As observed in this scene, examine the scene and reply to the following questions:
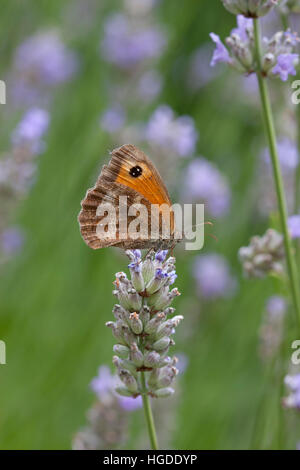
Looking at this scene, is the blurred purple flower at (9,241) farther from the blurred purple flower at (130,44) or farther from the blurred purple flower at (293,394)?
the blurred purple flower at (130,44)

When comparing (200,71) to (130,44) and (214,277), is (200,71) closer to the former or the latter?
(130,44)

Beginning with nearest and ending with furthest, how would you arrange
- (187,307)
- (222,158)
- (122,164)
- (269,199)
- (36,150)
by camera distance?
(122,164) < (36,150) < (269,199) < (187,307) < (222,158)

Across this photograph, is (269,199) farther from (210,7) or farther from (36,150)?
(210,7)

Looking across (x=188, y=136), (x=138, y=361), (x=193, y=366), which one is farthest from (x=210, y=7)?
(x=138, y=361)

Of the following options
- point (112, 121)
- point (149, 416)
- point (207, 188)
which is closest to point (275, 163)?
point (149, 416)

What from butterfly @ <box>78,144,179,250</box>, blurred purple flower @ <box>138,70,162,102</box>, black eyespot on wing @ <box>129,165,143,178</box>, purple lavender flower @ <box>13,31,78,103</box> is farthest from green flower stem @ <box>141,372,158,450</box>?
purple lavender flower @ <box>13,31,78,103</box>

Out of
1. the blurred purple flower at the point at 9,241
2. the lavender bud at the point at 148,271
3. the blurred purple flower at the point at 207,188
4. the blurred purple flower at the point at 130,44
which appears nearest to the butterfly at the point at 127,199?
the lavender bud at the point at 148,271

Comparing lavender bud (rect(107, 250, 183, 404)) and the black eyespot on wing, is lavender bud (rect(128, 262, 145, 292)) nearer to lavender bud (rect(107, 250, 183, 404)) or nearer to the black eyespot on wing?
lavender bud (rect(107, 250, 183, 404))
